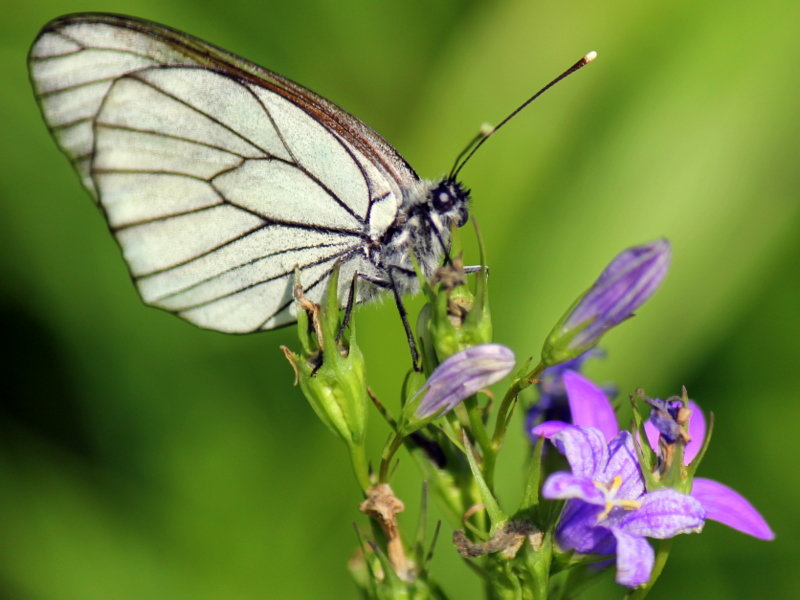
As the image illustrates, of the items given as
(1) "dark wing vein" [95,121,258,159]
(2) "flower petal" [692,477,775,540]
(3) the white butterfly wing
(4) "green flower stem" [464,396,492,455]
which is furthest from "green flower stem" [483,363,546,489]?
(1) "dark wing vein" [95,121,258,159]

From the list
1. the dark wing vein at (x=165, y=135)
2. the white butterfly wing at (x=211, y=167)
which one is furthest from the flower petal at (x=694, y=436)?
the dark wing vein at (x=165, y=135)

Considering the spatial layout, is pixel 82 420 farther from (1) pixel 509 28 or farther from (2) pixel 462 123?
(1) pixel 509 28

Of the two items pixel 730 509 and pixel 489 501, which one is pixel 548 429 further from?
pixel 730 509

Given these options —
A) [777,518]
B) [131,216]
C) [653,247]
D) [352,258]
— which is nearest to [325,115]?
[352,258]

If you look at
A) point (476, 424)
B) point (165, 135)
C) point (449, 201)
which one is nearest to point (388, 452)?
point (476, 424)

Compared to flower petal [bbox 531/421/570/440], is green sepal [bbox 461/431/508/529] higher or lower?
lower

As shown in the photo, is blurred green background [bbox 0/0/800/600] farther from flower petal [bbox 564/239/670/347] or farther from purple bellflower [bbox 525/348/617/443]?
flower petal [bbox 564/239/670/347]

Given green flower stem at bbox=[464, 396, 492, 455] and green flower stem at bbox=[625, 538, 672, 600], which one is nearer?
green flower stem at bbox=[625, 538, 672, 600]

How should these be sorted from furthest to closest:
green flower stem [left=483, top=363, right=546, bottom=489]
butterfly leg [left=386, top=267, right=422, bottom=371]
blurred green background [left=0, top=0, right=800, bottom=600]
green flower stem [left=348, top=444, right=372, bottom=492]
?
1. blurred green background [left=0, top=0, right=800, bottom=600]
2. butterfly leg [left=386, top=267, right=422, bottom=371]
3. green flower stem [left=348, top=444, right=372, bottom=492]
4. green flower stem [left=483, top=363, right=546, bottom=489]
